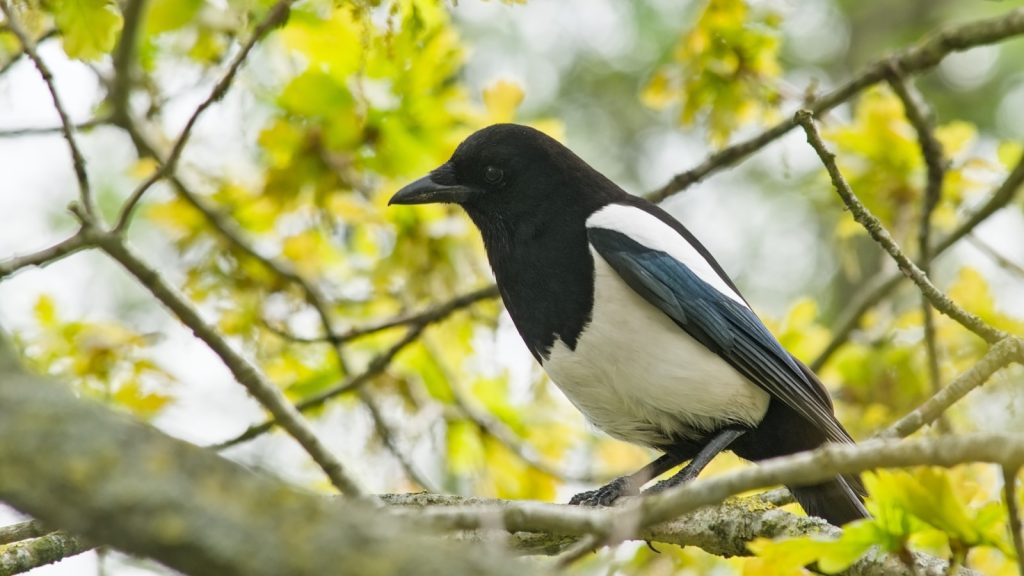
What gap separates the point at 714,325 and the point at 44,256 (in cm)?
192

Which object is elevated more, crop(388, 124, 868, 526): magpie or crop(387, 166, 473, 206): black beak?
crop(387, 166, 473, 206): black beak

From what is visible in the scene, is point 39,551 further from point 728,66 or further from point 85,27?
point 728,66

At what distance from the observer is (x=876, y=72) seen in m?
4.14

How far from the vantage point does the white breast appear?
3.50 meters

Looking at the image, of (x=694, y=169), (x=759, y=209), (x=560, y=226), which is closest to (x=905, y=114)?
(x=694, y=169)

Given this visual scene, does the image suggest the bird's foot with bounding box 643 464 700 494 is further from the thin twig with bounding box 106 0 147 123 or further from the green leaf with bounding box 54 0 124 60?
the green leaf with bounding box 54 0 124 60

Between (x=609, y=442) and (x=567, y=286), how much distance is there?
214cm

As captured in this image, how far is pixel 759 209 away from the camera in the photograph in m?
10.4

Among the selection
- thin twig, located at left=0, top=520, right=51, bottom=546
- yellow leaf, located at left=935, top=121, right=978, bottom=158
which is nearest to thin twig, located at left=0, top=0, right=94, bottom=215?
thin twig, located at left=0, top=520, right=51, bottom=546

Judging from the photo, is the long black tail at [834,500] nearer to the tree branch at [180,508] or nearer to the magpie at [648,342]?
the magpie at [648,342]

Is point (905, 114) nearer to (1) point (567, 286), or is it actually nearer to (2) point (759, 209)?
(1) point (567, 286)

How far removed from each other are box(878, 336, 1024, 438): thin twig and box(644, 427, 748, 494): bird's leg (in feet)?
2.37

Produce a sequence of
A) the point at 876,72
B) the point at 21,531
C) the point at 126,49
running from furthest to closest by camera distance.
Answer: the point at 876,72, the point at 21,531, the point at 126,49

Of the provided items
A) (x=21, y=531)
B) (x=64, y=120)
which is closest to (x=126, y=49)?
(x=64, y=120)
